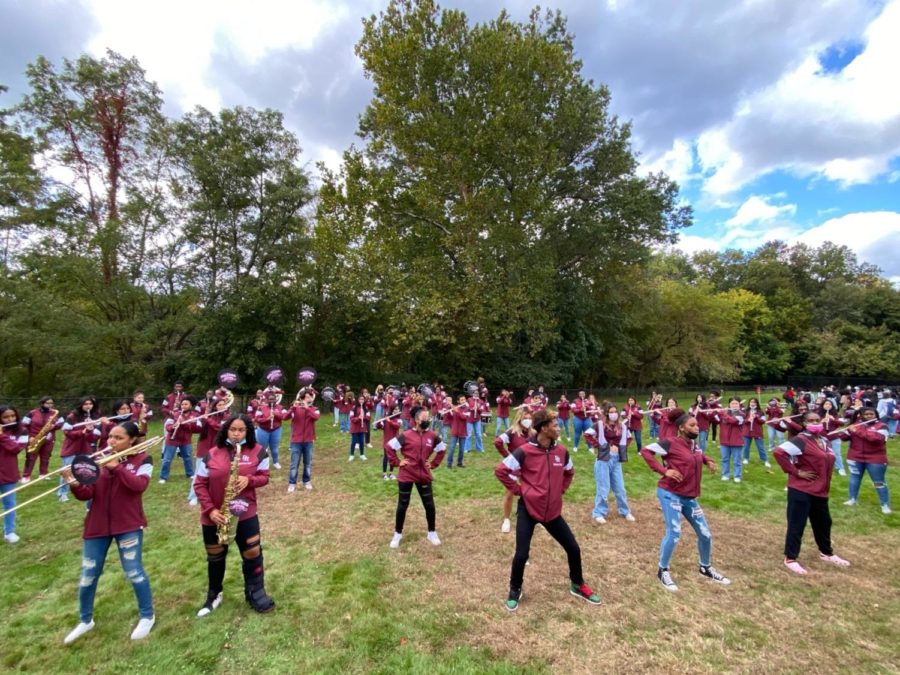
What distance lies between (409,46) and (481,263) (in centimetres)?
1102

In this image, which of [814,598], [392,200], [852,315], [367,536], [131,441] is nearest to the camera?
[131,441]

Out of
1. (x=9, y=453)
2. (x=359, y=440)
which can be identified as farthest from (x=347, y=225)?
(x=9, y=453)

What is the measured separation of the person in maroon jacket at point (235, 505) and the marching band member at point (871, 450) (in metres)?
9.46

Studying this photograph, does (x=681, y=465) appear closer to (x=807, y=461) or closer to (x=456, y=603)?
(x=807, y=461)

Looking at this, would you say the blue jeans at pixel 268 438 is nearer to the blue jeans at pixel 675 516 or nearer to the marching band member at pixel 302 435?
the marching band member at pixel 302 435

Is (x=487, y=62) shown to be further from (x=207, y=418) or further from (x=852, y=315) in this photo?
(x=852, y=315)

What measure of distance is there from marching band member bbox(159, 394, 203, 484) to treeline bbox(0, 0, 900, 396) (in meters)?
13.5

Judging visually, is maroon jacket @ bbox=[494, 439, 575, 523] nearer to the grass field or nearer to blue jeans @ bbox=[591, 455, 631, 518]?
the grass field

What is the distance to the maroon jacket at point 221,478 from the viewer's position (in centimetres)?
463

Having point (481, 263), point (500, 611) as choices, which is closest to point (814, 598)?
point (500, 611)

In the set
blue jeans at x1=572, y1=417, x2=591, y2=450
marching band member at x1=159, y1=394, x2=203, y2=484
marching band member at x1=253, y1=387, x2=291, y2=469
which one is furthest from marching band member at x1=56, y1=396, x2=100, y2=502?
blue jeans at x1=572, y1=417, x2=591, y2=450

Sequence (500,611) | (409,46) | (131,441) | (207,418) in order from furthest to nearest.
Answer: (409,46)
(207,418)
(500,611)
(131,441)

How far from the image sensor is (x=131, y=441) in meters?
4.59

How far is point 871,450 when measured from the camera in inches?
315
